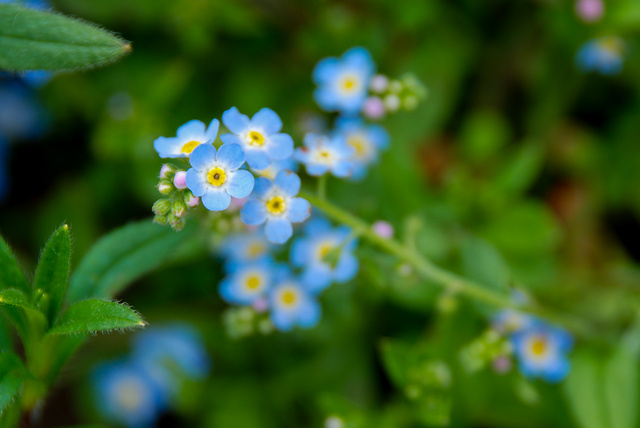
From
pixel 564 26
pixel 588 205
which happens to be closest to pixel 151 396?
pixel 588 205

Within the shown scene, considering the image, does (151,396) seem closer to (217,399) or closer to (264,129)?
(217,399)

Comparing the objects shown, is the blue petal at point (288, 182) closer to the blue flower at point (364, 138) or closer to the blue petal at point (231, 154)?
the blue petal at point (231, 154)

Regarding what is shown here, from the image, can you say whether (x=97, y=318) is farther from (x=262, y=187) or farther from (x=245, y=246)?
(x=245, y=246)

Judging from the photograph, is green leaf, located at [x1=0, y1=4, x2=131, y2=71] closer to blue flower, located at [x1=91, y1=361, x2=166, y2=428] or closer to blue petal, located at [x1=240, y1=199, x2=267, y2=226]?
blue petal, located at [x1=240, y1=199, x2=267, y2=226]

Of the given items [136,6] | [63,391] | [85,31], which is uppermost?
[85,31]

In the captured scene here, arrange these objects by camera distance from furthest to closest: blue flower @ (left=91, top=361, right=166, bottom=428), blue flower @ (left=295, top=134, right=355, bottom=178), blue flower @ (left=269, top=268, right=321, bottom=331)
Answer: blue flower @ (left=91, top=361, right=166, bottom=428) < blue flower @ (left=269, top=268, right=321, bottom=331) < blue flower @ (left=295, top=134, right=355, bottom=178)

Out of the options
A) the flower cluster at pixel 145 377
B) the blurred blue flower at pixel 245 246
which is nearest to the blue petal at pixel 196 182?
the blurred blue flower at pixel 245 246

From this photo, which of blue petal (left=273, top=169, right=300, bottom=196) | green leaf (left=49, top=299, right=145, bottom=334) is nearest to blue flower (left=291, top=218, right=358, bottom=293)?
blue petal (left=273, top=169, right=300, bottom=196)
